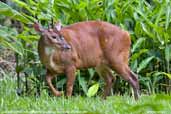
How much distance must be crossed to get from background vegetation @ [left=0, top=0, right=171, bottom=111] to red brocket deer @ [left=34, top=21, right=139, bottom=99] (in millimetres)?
434

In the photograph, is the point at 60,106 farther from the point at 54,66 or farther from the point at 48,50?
the point at 48,50

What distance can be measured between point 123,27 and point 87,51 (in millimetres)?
940

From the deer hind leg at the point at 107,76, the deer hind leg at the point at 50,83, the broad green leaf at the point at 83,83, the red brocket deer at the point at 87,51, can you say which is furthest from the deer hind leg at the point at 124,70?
the deer hind leg at the point at 50,83

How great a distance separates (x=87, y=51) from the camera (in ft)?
27.3

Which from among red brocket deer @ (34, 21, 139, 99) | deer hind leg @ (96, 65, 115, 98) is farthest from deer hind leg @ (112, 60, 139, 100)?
deer hind leg @ (96, 65, 115, 98)

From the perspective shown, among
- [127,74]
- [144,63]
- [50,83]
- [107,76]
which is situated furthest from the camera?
[144,63]

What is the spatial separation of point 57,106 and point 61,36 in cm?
156

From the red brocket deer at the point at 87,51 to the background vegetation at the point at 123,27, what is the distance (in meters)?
0.43

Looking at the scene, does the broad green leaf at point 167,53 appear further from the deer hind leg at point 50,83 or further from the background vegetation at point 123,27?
the deer hind leg at point 50,83

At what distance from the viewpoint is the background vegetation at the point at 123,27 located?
8.82m

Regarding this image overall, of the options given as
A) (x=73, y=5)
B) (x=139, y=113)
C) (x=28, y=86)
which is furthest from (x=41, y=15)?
(x=139, y=113)

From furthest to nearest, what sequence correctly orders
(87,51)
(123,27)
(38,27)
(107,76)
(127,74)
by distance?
1. (123,27)
2. (107,76)
3. (127,74)
4. (87,51)
5. (38,27)

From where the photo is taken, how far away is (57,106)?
21.6ft

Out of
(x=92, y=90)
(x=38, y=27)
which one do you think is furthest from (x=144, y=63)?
(x=38, y=27)
